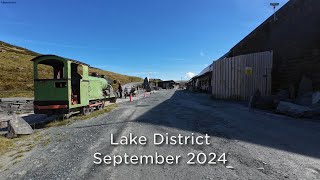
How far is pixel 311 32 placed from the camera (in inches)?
775

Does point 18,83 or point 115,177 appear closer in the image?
point 115,177

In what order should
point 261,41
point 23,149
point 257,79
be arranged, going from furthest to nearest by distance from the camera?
point 261,41 → point 257,79 → point 23,149

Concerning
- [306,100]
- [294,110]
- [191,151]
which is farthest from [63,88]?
[306,100]

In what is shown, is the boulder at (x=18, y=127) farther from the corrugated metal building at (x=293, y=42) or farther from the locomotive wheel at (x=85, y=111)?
the corrugated metal building at (x=293, y=42)

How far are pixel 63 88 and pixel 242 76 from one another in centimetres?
1698

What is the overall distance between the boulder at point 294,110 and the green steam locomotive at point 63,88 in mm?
11250

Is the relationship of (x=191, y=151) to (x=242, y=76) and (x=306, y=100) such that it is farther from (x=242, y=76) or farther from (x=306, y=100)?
(x=242, y=76)

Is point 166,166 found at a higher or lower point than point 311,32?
lower

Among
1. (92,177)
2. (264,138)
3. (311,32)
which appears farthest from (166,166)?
(311,32)

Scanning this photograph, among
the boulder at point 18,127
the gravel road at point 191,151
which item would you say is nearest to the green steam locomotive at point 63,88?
the boulder at point 18,127

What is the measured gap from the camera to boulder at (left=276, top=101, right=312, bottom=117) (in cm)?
1342

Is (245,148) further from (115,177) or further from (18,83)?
(18,83)

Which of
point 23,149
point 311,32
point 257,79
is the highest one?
point 311,32

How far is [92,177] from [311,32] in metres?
19.7
